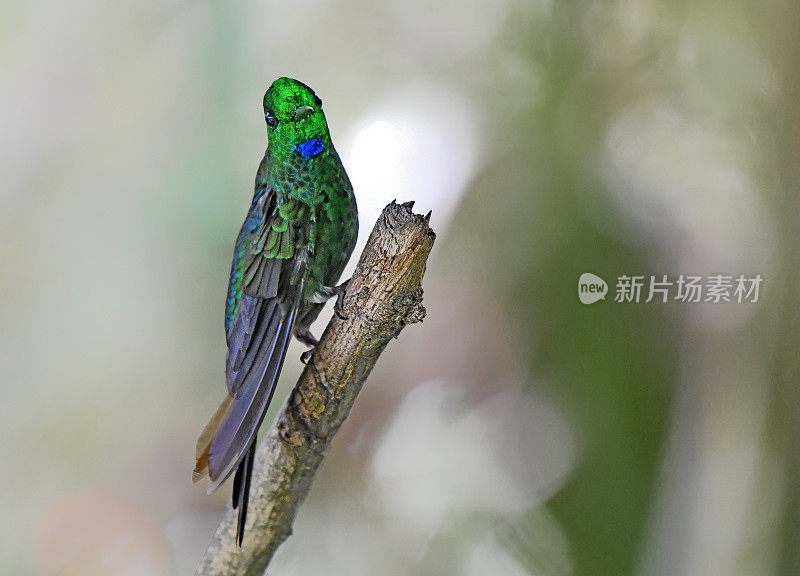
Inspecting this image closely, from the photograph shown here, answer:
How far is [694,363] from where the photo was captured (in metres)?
1.19

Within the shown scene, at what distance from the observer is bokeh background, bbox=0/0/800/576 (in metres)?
1.02

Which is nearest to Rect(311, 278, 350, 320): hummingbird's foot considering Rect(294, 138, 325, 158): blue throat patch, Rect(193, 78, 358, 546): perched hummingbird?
Rect(193, 78, 358, 546): perched hummingbird

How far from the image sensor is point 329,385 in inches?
32.7

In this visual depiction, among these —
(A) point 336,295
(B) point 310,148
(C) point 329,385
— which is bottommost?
(C) point 329,385

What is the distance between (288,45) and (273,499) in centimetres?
65

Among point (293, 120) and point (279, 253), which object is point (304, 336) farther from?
point (293, 120)

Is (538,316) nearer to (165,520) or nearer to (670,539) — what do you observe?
(670,539)

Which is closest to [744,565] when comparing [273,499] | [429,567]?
[429,567]

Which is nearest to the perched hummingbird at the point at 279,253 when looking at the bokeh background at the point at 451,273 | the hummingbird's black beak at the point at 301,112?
the hummingbird's black beak at the point at 301,112

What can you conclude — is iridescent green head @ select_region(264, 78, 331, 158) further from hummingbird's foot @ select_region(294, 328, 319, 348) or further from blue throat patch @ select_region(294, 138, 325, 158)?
hummingbird's foot @ select_region(294, 328, 319, 348)

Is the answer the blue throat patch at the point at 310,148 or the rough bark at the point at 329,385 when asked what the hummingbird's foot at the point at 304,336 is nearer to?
the rough bark at the point at 329,385

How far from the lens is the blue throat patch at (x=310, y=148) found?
854 mm

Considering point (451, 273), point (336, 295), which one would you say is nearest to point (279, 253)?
point (336, 295)

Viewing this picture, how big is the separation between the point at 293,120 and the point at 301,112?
14 millimetres
